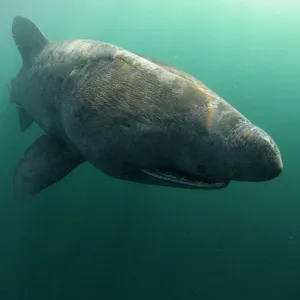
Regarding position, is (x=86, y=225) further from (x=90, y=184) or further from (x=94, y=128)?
(x=94, y=128)

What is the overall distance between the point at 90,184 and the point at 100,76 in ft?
29.7

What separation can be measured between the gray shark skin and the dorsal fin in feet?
8.23

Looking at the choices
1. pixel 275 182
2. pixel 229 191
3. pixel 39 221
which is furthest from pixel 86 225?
pixel 275 182

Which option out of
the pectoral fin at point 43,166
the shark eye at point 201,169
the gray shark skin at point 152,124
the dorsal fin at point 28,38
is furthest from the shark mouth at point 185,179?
the dorsal fin at point 28,38

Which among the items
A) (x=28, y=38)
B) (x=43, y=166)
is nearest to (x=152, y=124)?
(x=43, y=166)

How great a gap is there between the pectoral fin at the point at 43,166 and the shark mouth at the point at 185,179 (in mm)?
2419

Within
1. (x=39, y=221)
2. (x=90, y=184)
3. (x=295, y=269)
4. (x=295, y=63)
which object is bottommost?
(x=295, y=269)

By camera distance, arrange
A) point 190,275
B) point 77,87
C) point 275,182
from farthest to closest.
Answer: point 275,182
point 190,275
point 77,87

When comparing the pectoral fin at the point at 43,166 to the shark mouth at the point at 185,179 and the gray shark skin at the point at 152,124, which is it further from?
the shark mouth at the point at 185,179

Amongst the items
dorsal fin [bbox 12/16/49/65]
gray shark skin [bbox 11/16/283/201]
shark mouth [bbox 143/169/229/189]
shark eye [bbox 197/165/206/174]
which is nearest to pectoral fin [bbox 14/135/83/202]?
gray shark skin [bbox 11/16/283/201]

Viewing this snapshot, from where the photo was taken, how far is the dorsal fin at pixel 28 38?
7078 millimetres

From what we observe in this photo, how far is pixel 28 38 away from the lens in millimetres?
7449

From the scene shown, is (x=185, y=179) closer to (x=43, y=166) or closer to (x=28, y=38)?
(x=43, y=166)

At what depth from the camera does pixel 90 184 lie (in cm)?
1235
